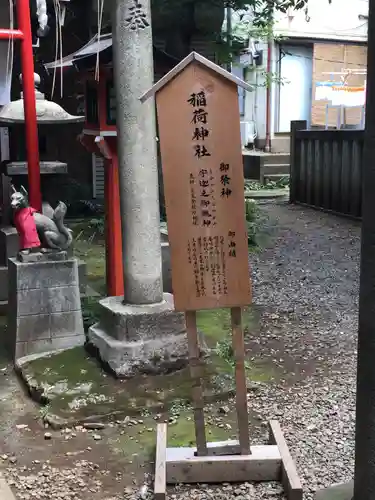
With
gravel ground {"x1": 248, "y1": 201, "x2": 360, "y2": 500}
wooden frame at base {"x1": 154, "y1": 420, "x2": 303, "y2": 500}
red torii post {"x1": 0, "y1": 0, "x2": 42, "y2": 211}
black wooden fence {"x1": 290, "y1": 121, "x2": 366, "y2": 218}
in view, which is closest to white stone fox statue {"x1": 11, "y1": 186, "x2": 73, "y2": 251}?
red torii post {"x1": 0, "y1": 0, "x2": 42, "y2": 211}

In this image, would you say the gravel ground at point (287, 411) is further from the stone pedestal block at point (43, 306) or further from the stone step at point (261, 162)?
the stone step at point (261, 162)

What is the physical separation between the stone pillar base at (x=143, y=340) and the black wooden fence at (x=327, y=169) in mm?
7997

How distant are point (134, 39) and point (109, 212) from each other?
7.52 ft

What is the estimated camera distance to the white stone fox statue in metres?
5.80

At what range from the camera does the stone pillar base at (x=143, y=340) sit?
Answer: 205 inches

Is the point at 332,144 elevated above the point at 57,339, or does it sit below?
above

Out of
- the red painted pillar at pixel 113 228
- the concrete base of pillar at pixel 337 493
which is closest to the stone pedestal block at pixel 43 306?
the red painted pillar at pixel 113 228

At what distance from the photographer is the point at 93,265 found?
9.95 meters

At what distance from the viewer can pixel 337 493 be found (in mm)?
3383

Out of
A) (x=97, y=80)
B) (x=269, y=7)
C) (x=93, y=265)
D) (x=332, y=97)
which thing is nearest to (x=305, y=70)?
(x=332, y=97)

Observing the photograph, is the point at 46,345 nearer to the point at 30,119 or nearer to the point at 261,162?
the point at 30,119

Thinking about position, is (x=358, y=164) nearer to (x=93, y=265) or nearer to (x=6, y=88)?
(x=93, y=265)

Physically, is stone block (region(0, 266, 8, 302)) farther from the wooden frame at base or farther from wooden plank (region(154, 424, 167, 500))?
the wooden frame at base

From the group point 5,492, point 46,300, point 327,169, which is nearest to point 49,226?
point 46,300
